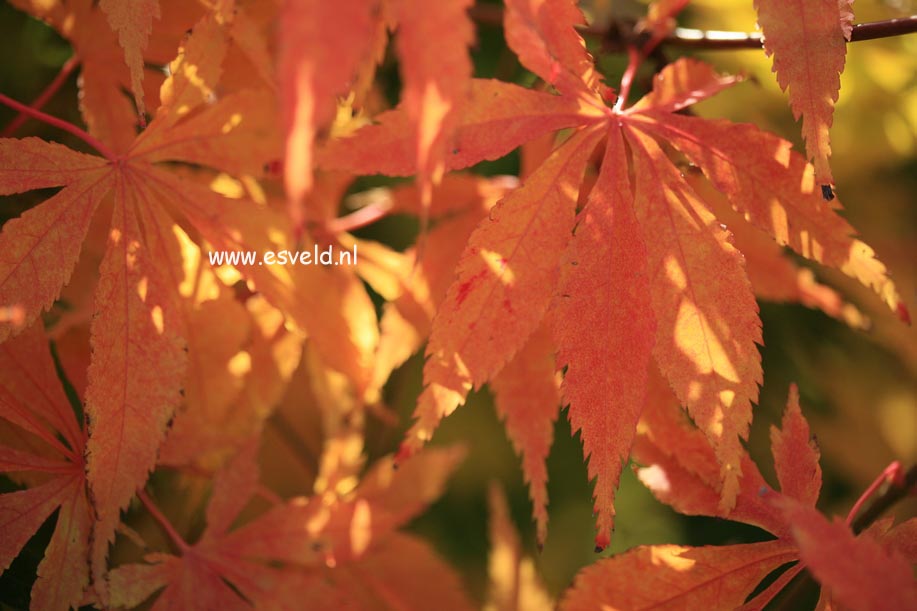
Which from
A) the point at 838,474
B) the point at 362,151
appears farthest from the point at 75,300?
the point at 838,474

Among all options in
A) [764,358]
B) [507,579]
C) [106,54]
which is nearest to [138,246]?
[106,54]

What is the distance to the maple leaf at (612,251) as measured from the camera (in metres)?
0.50

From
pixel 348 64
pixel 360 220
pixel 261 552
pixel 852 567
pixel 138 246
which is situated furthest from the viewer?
pixel 360 220

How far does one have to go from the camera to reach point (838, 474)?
3.55 ft

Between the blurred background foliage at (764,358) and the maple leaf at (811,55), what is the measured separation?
0.38 metres

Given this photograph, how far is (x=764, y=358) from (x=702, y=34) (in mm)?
562

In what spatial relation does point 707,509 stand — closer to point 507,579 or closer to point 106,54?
point 507,579

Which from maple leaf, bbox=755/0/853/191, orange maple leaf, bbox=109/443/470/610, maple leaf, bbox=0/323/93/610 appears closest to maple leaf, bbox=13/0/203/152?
maple leaf, bbox=0/323/93/610

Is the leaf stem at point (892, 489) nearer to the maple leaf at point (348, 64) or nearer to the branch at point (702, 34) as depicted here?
the branch at point (702, 34)

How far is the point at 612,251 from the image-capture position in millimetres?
530

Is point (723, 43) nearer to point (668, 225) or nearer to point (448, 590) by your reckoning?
point (668, 225)

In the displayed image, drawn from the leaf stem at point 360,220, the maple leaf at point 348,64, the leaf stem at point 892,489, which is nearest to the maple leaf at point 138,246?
the leaf stem at point 360,220

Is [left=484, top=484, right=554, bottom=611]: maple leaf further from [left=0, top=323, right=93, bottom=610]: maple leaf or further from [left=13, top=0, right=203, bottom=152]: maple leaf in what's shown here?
[left=13, top=0, right=203, bottom=152]: maple leaf

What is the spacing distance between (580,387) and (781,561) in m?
0.24
